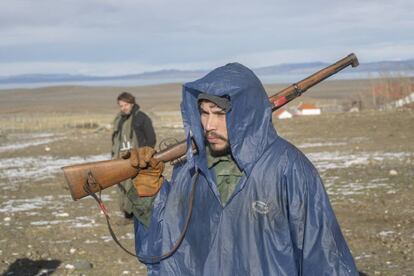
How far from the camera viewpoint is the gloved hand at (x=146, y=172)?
404 cm

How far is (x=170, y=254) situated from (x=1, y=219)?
8426 millimetres

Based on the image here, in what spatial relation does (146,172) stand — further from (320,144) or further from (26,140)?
(26,140)

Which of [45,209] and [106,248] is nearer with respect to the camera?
[106,248]

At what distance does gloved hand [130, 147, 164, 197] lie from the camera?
404cm

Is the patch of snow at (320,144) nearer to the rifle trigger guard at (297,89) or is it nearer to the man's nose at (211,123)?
the rifle trigger guard at (297,89)

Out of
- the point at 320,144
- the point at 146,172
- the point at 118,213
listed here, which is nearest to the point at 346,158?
the point at 320,144

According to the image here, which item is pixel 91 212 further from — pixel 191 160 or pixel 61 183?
pixel 191 160

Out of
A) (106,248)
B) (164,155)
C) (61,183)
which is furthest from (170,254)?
(61,183)

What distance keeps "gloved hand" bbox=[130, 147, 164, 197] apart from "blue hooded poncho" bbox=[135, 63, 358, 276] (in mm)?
367

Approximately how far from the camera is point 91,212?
12.1 metres

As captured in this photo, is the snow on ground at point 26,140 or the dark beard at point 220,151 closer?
the dark beard at point 220,151

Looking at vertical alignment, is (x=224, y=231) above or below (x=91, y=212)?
above

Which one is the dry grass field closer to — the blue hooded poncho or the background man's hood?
the blue hooded poncho

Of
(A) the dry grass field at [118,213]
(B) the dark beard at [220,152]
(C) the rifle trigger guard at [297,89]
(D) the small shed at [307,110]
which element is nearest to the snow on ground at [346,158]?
(A) the dry grass field at [118,213]
